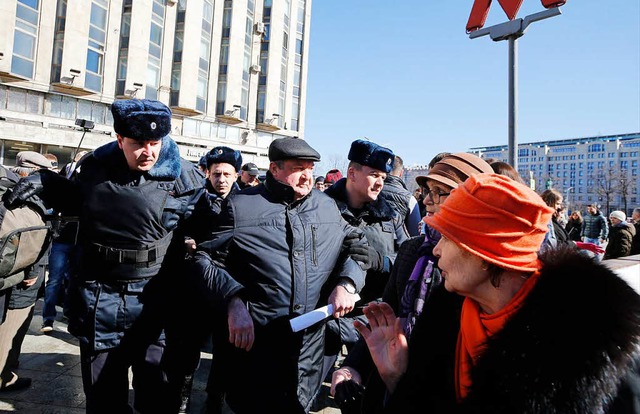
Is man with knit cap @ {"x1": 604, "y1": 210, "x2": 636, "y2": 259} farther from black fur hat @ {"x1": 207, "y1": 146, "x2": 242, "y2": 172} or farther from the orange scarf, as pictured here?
the orange scarf

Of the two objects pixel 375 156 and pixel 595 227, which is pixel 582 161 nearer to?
pixel 595 227

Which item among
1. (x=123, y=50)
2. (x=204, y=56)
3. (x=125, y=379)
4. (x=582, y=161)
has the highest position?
(x=582, y=161)

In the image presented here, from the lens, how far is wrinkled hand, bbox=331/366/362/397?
1.76 m

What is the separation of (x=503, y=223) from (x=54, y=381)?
13.5 feet

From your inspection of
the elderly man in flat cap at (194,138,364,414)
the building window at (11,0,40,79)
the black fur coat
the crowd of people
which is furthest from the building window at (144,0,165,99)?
the black fur coat

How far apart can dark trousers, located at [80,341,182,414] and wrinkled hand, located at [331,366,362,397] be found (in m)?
1.46

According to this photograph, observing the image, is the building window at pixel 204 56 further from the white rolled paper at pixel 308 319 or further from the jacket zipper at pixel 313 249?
the white rolled paper at pixel 308 319

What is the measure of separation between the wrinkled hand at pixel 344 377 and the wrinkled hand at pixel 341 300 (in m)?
0.50

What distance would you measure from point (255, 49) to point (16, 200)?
33114mm

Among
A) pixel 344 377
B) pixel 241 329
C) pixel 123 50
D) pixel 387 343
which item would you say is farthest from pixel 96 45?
pixel 387 343

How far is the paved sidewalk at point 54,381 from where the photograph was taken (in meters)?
3.28

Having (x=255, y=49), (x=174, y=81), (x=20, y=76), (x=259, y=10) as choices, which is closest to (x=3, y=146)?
(x=20, y=76)

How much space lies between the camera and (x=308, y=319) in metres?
2.20

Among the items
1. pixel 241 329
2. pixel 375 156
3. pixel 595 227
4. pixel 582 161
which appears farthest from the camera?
pixel 582 161
